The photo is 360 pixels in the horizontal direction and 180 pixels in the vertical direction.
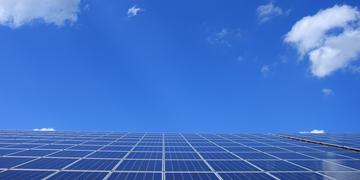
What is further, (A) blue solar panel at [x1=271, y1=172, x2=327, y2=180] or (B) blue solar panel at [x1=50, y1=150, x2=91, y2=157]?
(B) blue solar panel at [x1=50, y1=150, x2=91, y2=157]

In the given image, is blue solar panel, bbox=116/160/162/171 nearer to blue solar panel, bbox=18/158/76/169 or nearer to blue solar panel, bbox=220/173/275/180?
blue solar panel, bbox=18/158/76/169

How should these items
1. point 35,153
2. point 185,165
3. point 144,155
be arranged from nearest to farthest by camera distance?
point 185,165 → point 144,155 → point 35,153

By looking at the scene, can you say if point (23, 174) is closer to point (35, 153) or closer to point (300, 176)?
point (35, 153)

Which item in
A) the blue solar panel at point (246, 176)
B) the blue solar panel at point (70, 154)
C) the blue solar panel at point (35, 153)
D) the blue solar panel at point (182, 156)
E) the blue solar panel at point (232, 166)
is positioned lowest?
the blue solar panel at point (246, 176)

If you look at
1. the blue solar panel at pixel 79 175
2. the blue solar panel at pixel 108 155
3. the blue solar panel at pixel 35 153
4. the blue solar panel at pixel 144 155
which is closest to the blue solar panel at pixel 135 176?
the blue solar panel at pixel 79 175

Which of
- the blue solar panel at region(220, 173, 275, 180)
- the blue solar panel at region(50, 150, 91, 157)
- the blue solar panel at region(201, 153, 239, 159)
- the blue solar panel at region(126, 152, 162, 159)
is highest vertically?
the blue solar panel at region(50, 150, 91, 157)

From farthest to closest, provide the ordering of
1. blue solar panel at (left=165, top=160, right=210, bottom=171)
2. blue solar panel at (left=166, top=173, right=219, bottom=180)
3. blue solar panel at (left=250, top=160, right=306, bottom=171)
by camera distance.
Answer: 1. blue solar panel at (left=250, top=160, right=306, bottom=171)
2. blue solar panel at (left=165, top=160, right=210, bottom=171)
3. blue solar panel at (left=166, top=173, right=219, bottom=180)

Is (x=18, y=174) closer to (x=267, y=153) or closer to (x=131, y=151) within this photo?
(x=131, y=151)

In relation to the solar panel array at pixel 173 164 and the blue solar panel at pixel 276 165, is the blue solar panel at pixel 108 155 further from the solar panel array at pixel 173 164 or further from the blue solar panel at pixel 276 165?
the blue solar panel at pixel 276 165

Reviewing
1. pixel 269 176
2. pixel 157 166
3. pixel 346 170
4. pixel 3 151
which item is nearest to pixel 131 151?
pixel 157 166

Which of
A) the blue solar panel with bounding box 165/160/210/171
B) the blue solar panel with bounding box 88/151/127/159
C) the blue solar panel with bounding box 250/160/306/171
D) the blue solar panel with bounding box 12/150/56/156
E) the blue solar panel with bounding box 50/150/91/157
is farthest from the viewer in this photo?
the blue solar panel with bounding box 12/150/56/156

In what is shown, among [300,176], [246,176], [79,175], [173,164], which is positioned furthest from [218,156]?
[79,175]

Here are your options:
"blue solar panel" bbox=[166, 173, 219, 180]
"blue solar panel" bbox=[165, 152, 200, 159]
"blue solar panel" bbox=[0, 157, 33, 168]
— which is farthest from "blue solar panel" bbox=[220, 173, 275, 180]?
"blue solar panel" bbox=[0, 157, 33, 168]

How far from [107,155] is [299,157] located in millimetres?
12905
